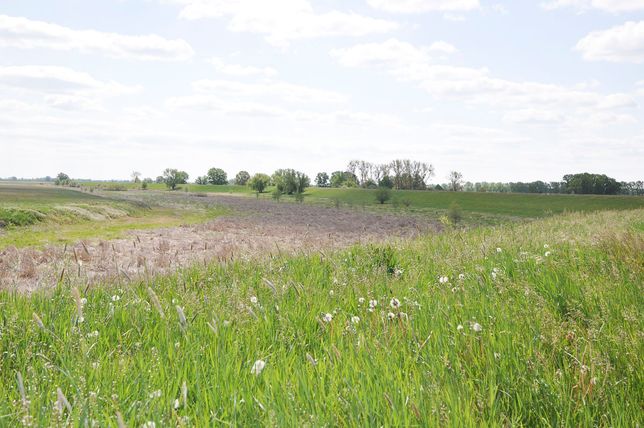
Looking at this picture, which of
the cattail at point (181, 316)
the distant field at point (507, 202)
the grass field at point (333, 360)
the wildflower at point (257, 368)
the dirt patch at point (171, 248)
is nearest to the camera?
the grass field at point (333, 360)

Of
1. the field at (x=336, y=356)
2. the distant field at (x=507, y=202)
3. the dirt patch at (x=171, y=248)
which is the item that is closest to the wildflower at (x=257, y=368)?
the field at (x=336, y=356)

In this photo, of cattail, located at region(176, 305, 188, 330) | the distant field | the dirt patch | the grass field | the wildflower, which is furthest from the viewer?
the distant field

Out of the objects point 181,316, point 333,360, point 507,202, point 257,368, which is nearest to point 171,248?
point 181,316

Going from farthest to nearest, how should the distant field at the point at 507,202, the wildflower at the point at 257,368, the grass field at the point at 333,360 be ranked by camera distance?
the distant field at the point at 507,202 → the wildflower at the point at 257,368 → the grass field at the point at 333,360

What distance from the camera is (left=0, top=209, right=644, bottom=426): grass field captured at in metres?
2.74

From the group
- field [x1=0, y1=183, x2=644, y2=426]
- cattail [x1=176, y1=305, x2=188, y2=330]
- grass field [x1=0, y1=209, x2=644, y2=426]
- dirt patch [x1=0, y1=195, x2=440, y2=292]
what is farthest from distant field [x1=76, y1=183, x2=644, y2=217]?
cattail [x1=176, y1=305, x2=188, y2=330]

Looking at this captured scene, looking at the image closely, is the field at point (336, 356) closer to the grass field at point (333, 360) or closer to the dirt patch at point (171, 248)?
the grass field at point (333, 360)

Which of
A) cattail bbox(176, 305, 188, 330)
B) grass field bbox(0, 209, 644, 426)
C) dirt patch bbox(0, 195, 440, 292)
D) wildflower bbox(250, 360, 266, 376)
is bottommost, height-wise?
dirt patch bbox(0, 195, 440, 292)

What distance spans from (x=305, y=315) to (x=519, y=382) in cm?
231

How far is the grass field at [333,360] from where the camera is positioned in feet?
8.99

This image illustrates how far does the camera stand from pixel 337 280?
6.95 meters

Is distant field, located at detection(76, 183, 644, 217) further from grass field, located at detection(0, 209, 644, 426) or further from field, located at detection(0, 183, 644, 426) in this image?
grass field, located at detection(0, 209, 644, 426)

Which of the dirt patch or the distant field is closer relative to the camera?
the dirt patch

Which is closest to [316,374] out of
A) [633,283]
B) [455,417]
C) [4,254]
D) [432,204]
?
[455,417]
